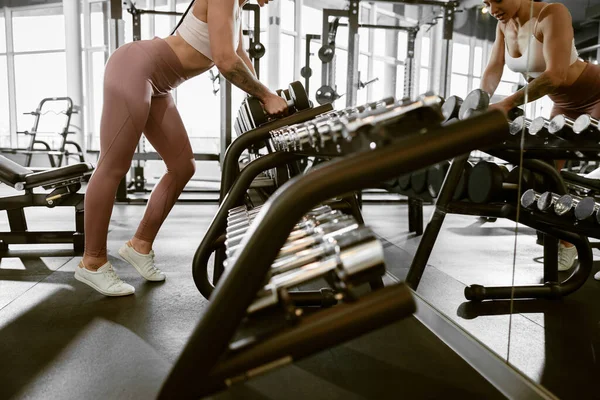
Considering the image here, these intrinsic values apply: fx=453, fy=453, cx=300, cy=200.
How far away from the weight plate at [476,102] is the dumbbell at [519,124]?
0.28 ft

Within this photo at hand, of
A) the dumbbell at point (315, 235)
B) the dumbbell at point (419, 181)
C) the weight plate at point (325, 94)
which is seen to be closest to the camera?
the dumbbell at point (315, 235)

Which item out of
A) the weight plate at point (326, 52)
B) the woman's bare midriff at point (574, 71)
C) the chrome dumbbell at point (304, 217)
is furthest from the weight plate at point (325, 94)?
the chrome dumbbell at point (304, 217)

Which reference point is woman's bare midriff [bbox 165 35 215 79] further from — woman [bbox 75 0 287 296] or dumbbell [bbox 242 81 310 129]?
dumbbell [bbox 242 81 310 129]

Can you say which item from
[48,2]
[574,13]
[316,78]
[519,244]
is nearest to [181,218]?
[316,78]

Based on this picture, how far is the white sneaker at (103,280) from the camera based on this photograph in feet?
5.51

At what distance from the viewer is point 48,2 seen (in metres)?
7.91

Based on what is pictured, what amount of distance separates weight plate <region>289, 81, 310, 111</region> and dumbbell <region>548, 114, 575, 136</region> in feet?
2.07

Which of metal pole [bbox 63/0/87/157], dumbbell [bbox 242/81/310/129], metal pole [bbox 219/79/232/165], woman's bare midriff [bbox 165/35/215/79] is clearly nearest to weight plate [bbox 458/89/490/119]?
dumbbell [bbox 242/81/310/129]

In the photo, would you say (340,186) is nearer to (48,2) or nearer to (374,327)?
(374,327)

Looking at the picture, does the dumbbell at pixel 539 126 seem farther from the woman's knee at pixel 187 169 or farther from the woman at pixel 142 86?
the woman's knee at pixel 187 169

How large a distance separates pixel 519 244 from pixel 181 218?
297cm

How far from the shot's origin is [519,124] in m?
1.17

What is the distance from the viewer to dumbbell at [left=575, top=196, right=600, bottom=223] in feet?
3.93

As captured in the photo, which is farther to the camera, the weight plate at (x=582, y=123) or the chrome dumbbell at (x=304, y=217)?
the weight plate at (x=582, y=123)
